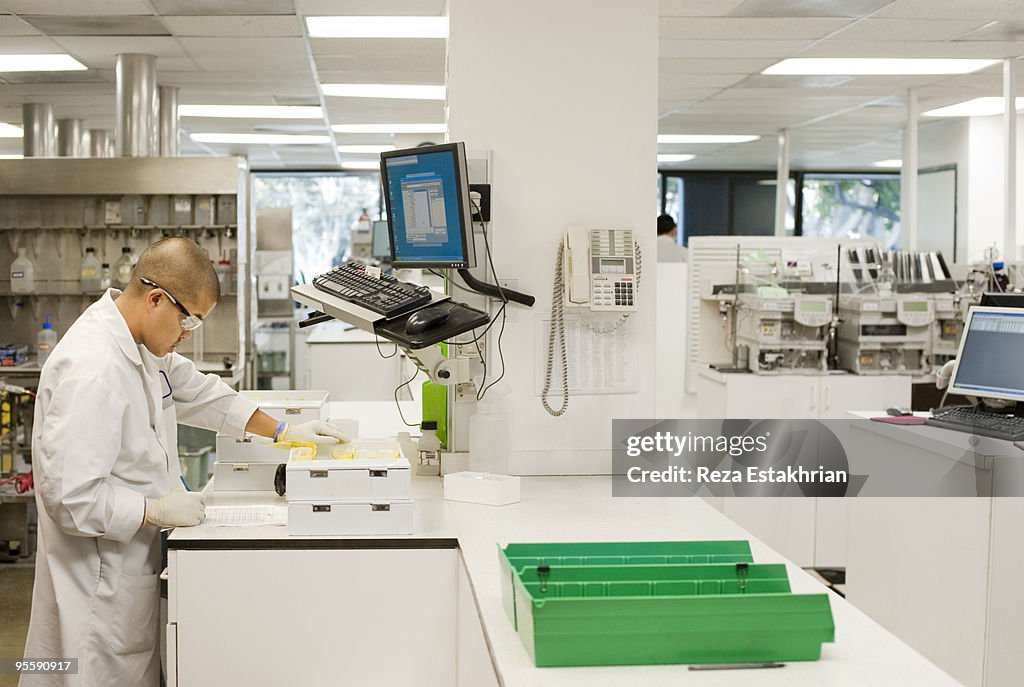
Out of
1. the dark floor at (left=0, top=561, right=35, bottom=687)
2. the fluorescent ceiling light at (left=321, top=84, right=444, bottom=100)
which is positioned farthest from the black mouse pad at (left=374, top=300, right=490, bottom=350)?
the fluorescent ceiling light at (left=321, top=84, right=444, bottom=100)

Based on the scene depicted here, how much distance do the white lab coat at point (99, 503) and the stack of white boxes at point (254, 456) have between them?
1.07 feet

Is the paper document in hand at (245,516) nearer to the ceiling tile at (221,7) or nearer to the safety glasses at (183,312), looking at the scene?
the safety glasses at (183,312)

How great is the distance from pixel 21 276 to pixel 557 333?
14.8ft

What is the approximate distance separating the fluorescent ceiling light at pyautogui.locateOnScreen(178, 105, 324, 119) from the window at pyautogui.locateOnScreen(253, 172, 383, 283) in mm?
4356

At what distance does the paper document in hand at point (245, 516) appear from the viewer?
98.8 inches

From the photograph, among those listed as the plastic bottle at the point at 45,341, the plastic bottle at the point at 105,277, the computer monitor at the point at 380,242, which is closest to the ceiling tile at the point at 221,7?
the plastic bottle at the point at 105,277

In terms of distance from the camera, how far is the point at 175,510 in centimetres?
241

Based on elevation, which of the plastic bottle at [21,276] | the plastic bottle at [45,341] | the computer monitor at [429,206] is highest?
the computer monitor at [429,206]

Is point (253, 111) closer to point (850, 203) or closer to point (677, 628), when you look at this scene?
point (677, 628)

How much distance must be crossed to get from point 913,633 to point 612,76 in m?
2.19

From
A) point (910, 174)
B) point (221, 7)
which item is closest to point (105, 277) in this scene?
point (221, 7)

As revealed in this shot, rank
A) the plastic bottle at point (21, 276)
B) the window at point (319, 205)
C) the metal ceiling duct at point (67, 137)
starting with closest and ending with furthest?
the plastic bottle at point (21, 276), the metal ceiling duct at point (67, 137), the window at point (319, 205)

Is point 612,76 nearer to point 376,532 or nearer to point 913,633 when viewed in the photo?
point 376,532

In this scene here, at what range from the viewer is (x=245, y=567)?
2381 mm
